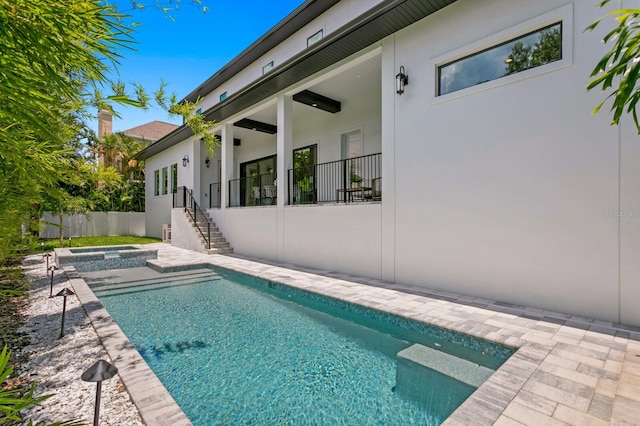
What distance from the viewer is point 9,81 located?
152 centimetres

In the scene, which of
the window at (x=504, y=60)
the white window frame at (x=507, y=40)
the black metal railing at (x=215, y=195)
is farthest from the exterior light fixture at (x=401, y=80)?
the black metal railing at (x=215, y=195)

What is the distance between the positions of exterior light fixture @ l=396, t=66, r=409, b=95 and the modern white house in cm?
2

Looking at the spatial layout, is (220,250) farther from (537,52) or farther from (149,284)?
(537,52)

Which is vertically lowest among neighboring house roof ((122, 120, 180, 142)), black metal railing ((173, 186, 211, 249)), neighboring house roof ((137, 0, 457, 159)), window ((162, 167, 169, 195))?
black metal railing ((173, 186, 211, 249))

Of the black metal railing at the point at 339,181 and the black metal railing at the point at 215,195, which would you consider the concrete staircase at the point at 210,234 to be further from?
the black metal railing at the point at 339,181

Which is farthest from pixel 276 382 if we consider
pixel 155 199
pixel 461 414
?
pixel 155 199

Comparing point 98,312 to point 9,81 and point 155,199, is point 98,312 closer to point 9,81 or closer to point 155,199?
point 9,81

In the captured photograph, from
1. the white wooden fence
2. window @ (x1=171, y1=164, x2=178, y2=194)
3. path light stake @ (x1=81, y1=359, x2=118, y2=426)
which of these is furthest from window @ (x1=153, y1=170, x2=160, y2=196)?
path light stake @ (x1=81, y1=359, x2=118, y2=426)

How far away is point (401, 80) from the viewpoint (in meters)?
6.55

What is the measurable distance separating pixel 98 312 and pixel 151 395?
3.07m

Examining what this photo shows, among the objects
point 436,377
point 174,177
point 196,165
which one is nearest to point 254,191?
point 196,165

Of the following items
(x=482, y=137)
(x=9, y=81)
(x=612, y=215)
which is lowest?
(x=612, y=215)

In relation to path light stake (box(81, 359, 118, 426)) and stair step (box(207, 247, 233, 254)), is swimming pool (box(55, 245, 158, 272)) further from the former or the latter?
path light stake (box(81, 359, 118, 426))

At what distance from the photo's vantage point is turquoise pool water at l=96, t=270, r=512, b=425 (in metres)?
2.89
